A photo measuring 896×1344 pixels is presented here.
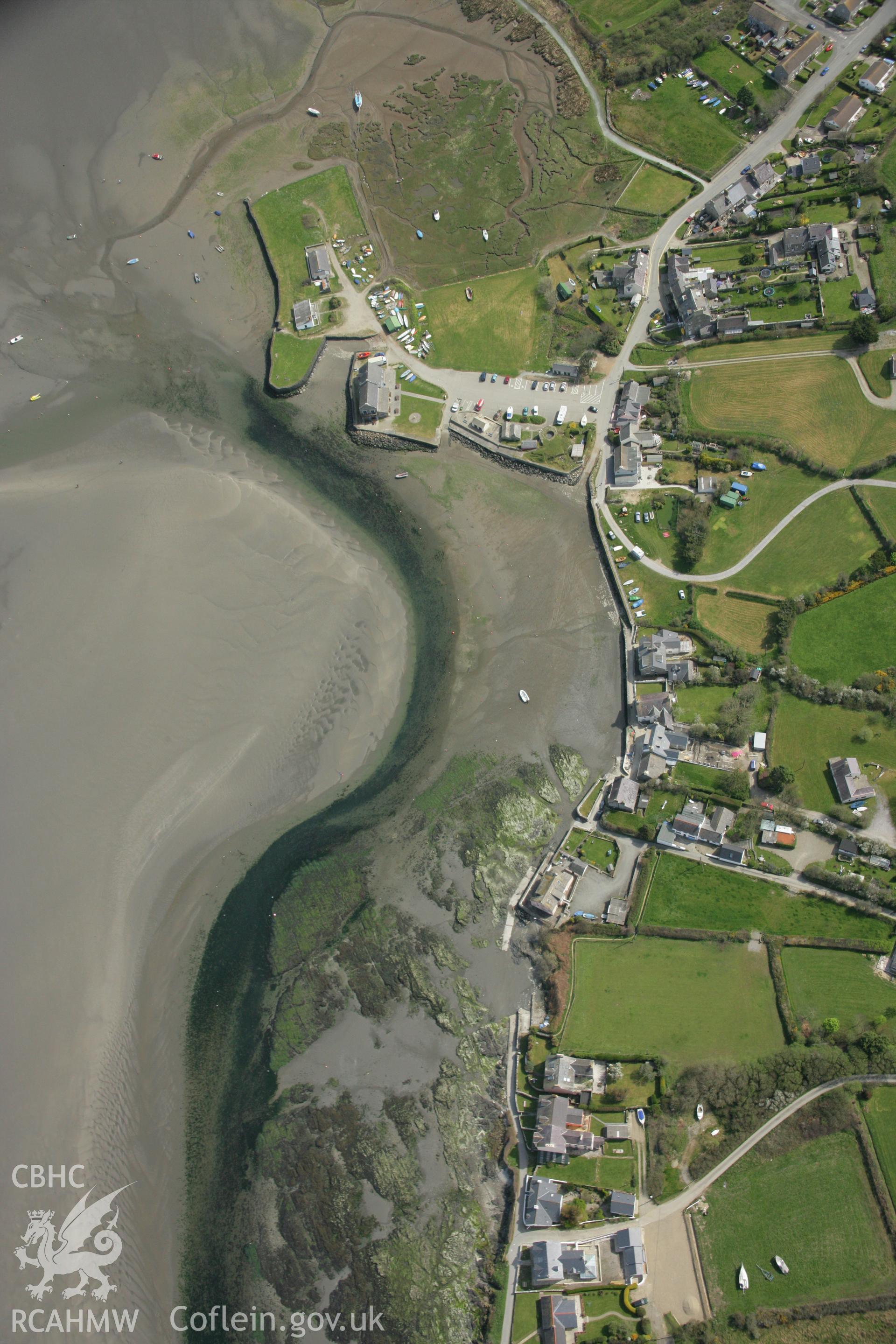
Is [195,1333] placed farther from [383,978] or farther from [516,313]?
[516,313]

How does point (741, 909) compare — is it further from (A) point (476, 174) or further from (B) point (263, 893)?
(A) point (476, 174)

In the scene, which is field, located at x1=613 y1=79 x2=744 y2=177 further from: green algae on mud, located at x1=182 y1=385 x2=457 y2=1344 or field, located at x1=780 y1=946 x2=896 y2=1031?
field, located at x1=780 y1=946 x2=896 y2=1031

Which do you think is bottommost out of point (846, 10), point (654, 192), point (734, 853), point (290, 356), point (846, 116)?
point (734, 853)

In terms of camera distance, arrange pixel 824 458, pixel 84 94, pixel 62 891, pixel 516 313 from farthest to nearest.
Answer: pixel 84 94 → pixel 516 313 → pixel 824 458 → pixel 62 891

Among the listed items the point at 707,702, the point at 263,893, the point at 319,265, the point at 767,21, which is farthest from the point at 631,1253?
the point at 767,21

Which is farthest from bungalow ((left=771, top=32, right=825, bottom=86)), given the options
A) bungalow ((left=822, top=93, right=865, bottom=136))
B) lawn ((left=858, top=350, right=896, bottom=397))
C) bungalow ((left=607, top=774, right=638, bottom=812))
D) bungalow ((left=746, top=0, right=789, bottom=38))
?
bungalow ((left=607, top=774, right=638, bottom=812))

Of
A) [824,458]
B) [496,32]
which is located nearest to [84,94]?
[496,32]
